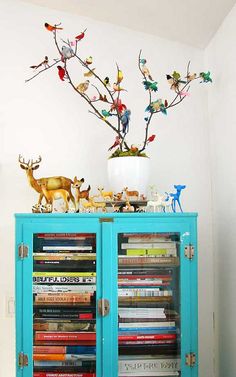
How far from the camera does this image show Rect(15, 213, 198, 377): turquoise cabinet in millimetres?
2475

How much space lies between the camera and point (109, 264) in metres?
2.49

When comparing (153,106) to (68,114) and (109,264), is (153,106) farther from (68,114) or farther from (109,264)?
(109,264)

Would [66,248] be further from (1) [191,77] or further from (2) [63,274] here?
(1) [191,77]

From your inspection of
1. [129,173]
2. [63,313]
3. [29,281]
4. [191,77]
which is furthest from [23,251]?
[191,77]

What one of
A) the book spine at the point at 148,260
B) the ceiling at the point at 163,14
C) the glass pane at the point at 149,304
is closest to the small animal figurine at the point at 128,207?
the glass pane at the point at 149,304

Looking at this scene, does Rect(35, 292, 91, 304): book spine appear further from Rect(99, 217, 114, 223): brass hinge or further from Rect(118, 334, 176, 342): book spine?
Rect(99, 217, 114, 223): brass hinge

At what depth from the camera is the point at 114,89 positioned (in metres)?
2.85

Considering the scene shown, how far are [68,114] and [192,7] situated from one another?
101 cm

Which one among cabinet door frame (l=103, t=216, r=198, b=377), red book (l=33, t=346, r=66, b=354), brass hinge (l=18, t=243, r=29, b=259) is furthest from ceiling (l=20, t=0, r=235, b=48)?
red book (l=33, t=346, r=66, b=354)

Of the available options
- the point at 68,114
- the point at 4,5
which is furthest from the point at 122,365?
the point at 4,5

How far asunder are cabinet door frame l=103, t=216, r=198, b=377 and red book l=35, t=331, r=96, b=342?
13cm

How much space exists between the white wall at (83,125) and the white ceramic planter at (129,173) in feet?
1.14

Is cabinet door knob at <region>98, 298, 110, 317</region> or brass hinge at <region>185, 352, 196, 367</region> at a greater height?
cabinet door knob at <region>98, 298, 110, 317</region>

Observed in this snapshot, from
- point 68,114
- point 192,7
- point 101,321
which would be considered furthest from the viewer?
point 68,114
